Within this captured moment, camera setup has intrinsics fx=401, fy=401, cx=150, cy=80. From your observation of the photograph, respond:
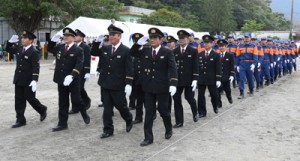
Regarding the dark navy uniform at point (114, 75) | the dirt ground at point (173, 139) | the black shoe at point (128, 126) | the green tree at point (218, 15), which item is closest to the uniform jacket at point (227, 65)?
the dirt ground at point (173, 139)

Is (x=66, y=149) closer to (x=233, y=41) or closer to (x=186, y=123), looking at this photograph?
(x=186, y=123)

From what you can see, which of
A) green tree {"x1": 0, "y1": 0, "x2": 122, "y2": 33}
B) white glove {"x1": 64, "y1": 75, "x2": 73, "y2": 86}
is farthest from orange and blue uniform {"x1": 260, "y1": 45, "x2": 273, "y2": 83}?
green tree {"x1": 0, "y1": 0, "x2": 122, "y2": 33}

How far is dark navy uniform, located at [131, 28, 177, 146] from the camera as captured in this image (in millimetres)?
6383

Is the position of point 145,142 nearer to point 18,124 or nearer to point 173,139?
point 173,139

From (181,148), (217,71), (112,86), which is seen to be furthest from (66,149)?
(217,71)

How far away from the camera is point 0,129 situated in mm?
7500

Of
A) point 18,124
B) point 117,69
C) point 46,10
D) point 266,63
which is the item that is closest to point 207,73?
point 117,69

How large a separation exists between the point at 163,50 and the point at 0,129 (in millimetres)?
3483

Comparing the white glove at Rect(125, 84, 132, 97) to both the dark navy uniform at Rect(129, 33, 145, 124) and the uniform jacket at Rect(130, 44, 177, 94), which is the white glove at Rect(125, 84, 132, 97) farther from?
the dark navy uniform at Rect(129, 33, 145, 124)

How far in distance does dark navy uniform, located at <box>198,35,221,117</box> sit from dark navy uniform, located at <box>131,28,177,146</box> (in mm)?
2506

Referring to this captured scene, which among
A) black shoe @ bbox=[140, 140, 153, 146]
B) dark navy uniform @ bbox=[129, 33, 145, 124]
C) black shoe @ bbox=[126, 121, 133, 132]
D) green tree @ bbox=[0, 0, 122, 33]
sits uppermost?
green tree @ bbox=[0, 0, 122, 33]

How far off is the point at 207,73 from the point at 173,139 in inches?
104

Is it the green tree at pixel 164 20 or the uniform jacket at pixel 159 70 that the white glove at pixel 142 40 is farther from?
the green tree at pixel 164 20

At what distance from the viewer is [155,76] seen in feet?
21.2
